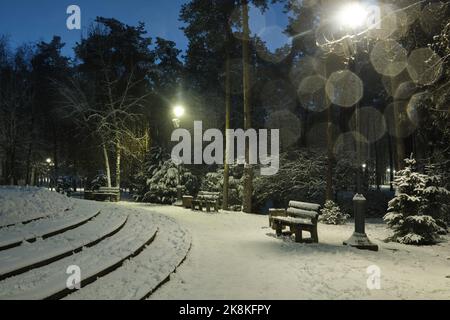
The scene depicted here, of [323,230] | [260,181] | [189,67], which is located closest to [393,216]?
[323,230]

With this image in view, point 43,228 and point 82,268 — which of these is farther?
point 43,228

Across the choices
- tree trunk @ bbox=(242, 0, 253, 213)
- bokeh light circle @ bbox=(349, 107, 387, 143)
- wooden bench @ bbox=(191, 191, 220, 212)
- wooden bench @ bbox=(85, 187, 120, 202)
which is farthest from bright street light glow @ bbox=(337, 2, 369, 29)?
bokeh light circle @ bbox=(349, 107, 387, 143)

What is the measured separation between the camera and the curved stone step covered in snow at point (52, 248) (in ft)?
18.6

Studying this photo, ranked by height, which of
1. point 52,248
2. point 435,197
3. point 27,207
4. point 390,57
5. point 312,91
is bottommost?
point 52,248

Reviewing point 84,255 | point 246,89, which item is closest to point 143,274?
point 84,255

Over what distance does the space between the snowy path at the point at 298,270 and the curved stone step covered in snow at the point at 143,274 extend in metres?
0.22

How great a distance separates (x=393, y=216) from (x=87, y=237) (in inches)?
339

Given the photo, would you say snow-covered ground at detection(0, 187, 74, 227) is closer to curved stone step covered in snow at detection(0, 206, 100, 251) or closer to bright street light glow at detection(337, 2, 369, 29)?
curved stone step covered in snow at detection(0, 206, 100, 251)

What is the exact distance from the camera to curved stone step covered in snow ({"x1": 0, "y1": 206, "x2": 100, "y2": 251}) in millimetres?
6727

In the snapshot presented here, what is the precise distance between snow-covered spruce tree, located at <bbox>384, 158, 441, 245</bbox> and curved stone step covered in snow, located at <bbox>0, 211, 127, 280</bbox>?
→ 26.7ft

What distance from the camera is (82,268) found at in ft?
20.3

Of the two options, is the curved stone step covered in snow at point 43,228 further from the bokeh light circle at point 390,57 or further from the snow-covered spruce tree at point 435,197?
the bokeh light circle at point 390,57

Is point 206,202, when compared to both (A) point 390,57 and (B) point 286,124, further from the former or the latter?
(B) point 286,124

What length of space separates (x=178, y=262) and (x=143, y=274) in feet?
3.70
